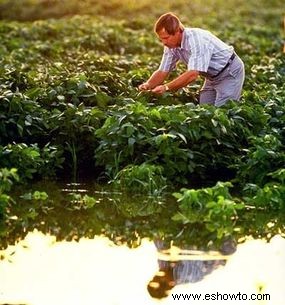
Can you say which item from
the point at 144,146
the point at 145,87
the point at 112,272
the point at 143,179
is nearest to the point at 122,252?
the point at 112,272

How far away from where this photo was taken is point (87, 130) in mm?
11883

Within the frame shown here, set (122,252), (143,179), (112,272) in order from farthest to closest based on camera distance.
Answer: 1. (143,179)
2. (122,252)
3. (112,272)

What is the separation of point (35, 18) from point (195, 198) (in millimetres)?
22094

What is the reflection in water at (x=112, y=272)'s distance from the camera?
25.8ft

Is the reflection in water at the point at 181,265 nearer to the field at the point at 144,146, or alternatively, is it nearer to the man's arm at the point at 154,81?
the field at the point at 144,146

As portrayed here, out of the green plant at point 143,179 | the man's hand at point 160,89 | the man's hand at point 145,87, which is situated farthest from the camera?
the man's hand at point 145,87

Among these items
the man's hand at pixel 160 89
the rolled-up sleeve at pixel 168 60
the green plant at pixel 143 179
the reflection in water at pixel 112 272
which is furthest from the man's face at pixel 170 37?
the reflection in water at pixel 112 272

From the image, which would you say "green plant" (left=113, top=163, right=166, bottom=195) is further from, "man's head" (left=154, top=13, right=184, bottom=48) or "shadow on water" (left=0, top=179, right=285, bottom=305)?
"man's head" (left=154, top=13, right=184, bottom=48)

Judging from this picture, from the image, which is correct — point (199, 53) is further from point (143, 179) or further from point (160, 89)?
point (143, 179)

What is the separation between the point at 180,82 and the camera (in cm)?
1238

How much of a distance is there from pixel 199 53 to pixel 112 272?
440cm

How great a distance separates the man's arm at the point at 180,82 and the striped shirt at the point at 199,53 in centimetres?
6

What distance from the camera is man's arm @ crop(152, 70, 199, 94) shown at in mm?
12281

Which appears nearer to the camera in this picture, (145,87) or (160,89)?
(160,89)
